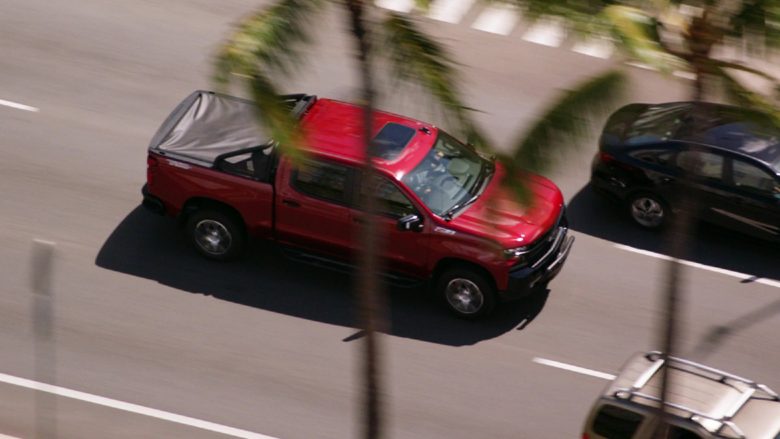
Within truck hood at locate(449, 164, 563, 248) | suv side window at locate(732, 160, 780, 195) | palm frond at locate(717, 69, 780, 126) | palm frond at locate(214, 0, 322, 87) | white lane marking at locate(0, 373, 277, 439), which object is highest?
palm frond at locate(214, 0, 322, 87)

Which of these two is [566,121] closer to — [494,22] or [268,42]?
[268,42]

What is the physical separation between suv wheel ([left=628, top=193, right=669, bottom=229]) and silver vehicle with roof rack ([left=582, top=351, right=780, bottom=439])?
4735mm

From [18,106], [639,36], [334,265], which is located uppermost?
[639,36]

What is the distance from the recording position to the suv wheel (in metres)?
18.4

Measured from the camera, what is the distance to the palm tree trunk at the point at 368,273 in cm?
1238

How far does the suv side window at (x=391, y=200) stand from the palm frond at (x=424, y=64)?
4.25 metres

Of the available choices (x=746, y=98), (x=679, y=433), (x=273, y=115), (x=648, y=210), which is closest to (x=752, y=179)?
(x=648, y=210)

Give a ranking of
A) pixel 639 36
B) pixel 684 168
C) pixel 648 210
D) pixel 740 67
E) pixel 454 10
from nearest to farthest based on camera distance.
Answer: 1. pixel 639 36
2. pixel 740 67
3. pixel 684 168
4. pixel 648 210
5. pixel 454 10

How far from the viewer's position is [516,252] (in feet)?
52.7

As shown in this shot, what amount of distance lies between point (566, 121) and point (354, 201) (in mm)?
4844

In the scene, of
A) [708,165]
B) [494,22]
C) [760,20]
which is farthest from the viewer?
[494,22]

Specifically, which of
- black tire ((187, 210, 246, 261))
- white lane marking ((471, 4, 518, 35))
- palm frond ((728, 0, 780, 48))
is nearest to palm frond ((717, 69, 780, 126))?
palm frond ((728, 0, 780, 48))

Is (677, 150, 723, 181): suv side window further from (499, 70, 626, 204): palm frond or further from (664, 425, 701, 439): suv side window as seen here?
(499, 70, 626, 204): palm frond

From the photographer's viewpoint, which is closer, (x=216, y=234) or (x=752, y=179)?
(x=216, y=234)
